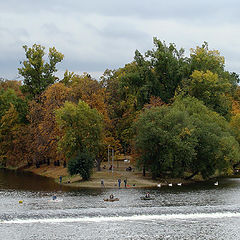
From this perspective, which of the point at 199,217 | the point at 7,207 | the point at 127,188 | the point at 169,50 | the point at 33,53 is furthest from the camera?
the point at 33,53

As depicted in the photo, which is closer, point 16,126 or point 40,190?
point 40,190

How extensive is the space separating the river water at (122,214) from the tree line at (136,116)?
39.6ft

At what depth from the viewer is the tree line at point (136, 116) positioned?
291 ft

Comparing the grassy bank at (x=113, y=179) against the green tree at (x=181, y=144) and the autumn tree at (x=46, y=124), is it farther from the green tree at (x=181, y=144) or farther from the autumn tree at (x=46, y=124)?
the autumn tree at (x=46, y=124)

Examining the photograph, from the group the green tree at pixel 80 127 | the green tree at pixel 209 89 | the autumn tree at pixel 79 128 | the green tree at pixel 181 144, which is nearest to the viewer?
the green tree at pixel 181 144

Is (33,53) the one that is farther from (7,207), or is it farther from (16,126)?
(7,207)

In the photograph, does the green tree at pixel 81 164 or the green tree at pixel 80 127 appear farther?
the green tree at pixel 80 127

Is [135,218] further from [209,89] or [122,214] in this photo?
[209,89]

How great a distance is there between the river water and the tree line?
12071 millimetres

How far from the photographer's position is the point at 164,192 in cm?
7562

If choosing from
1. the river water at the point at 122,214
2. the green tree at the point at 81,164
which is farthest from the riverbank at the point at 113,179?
the river water at the point at 122,214

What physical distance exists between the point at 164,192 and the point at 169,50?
45.8 m

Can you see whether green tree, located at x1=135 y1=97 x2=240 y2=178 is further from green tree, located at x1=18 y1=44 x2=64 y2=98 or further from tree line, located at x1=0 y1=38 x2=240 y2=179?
green tree, located at x1=18 y1=44 x2=64 y2=98

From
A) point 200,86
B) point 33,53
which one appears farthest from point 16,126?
point 200,86
